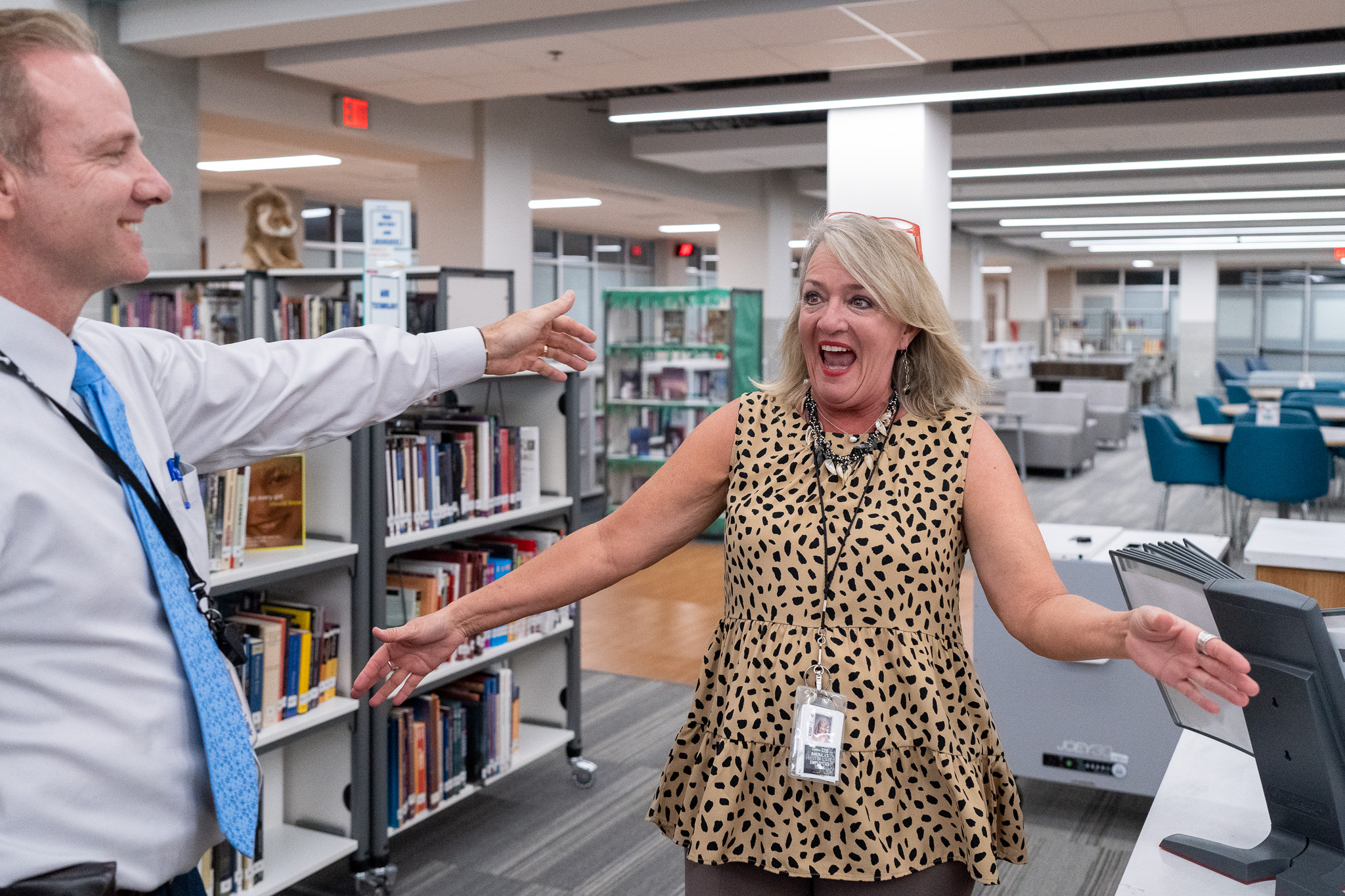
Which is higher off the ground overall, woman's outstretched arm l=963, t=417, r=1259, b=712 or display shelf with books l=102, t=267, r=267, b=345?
display shelf with books l=102, t=267, r=267, b=345

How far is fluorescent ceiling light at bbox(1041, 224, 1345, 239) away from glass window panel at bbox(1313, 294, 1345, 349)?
31.3 feet

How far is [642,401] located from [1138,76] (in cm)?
428

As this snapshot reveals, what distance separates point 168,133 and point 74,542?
620 centimetres

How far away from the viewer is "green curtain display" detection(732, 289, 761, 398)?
8781 mm

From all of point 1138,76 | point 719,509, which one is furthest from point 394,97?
point 719,509

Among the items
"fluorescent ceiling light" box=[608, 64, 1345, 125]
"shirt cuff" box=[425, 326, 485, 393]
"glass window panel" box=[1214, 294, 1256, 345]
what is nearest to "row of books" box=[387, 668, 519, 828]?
"shirt cuff" box=[425, 326, 485, 393]

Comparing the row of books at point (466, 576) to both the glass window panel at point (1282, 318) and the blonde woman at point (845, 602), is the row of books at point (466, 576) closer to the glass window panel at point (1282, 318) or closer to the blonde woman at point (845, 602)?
the blonde woman at point (845, 602)

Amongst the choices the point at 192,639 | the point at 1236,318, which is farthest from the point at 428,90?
the point at 1236,318

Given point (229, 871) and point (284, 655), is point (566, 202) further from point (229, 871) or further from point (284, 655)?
point (229, 871)

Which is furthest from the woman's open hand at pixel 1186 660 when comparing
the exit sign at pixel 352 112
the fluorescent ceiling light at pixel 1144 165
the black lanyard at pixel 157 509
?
the fluorescent ceiling light at pixel 1144 165

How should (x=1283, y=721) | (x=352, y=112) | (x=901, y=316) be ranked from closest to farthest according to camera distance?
(x=1283, y=721) → (x=901, y=316) → (x=352, y=112)

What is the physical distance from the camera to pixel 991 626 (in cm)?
393

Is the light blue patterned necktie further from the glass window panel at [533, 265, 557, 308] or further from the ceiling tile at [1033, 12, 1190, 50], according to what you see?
the glass window panel at [533, 265, 557, 308]

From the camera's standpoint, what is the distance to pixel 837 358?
174 cm
